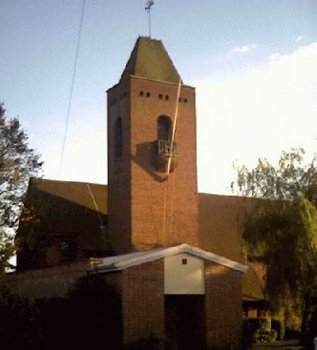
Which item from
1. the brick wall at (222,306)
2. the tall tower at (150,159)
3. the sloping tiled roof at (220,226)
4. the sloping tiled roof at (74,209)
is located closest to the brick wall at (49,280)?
the sloping tiled roof at (74,209)

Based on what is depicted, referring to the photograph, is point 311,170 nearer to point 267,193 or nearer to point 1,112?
point 267,193

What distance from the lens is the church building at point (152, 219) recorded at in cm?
2627

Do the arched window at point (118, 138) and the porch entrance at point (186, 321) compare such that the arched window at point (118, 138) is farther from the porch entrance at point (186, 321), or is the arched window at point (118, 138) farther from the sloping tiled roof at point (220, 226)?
the porch entrance at point (186, 321)

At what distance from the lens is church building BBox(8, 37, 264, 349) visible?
1034 inches

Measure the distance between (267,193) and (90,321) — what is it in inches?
409

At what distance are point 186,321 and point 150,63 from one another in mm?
16415

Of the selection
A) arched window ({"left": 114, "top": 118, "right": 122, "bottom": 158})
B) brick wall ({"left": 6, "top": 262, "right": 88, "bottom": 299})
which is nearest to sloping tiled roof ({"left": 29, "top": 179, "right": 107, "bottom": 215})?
arched window ({"left": 114, "top": 118, "right": 122, "bottom": 158})

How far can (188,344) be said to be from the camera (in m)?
26.9

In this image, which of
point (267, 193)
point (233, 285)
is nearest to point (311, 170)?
point (267, 193)

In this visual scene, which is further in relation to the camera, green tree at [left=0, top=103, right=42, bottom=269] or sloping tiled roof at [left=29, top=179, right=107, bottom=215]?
sloping tiled roof at [left=29, top=179, right=107, bottom=215]

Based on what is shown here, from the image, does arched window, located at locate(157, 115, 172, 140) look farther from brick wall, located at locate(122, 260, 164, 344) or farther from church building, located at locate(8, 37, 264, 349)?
brick wall, located at locate(122, 260, 164, 344)

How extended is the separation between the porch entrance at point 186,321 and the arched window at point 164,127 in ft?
38.1

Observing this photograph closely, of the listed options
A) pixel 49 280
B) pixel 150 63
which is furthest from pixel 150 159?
pixel 49 280

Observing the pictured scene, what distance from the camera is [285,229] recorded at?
2852 centimetres
